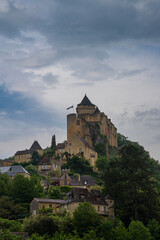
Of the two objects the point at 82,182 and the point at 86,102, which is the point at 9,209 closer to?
the point at 82,182

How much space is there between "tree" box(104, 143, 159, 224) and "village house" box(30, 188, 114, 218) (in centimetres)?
→ 143

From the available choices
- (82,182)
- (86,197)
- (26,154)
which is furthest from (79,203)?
(26,154)

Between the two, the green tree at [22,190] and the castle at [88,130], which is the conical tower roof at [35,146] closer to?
the castle at [88,130]

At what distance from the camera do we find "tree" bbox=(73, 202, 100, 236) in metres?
63.0

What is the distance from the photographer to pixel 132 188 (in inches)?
2773

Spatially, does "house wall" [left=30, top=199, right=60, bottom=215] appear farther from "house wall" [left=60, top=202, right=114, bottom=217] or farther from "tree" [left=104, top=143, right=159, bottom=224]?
"tree" [left=104, top=143, right=159, bottom=224]

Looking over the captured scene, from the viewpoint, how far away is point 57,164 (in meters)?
115

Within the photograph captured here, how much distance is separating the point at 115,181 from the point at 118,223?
34.2ft

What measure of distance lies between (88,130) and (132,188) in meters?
61.0

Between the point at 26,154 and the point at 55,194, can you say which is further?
the point at 26,154

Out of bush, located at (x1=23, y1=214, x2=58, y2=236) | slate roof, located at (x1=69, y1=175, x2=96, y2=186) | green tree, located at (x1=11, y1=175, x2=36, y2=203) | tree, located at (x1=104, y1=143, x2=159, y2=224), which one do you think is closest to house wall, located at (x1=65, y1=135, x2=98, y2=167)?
slate roof, located at (x1=69, y1=175, x2=96, y2=186)

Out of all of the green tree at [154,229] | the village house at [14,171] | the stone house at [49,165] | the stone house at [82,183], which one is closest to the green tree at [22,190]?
the stone house at [82,183]

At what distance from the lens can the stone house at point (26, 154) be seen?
406 feet

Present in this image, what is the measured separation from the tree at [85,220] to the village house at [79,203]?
6.64 m
